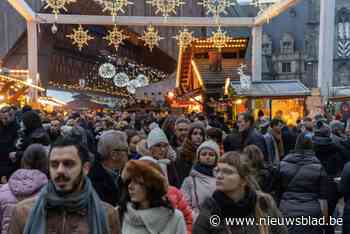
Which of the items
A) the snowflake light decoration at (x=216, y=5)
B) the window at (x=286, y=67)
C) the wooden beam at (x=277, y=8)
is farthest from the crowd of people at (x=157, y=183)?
the window at (x=286, y=67)

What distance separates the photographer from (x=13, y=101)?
16078 mm

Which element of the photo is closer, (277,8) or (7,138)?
(7,138)

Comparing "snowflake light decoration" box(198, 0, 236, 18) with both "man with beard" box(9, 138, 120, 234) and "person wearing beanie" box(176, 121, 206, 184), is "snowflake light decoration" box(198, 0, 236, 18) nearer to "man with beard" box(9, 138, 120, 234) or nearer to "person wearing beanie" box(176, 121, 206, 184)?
"person wearing beanie" box(176, 121, 206, 184)

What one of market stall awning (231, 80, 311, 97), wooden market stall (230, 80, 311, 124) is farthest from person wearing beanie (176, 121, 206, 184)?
market stall awning (231, 80, 311, 97)

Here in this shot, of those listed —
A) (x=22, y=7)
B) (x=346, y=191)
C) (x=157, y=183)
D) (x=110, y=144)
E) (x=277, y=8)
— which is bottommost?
(x=346, y=191)

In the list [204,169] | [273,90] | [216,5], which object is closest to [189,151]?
[204,169]

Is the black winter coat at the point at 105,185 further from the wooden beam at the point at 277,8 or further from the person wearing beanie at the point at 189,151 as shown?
the wooden beam at the point at 277,8

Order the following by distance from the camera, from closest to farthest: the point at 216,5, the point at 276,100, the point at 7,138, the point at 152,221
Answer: the point at 152,221
the point at 7,138
the point at 276,100
the point at 216,5

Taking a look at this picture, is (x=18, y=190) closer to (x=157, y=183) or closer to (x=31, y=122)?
(x=157, y=183)

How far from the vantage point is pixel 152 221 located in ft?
9.52

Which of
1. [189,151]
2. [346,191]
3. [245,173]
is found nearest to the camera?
[245,173]

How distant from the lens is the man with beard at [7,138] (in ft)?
20.6

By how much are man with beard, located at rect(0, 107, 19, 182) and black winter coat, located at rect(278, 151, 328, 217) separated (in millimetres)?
3295

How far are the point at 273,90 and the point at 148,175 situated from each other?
11499mm
